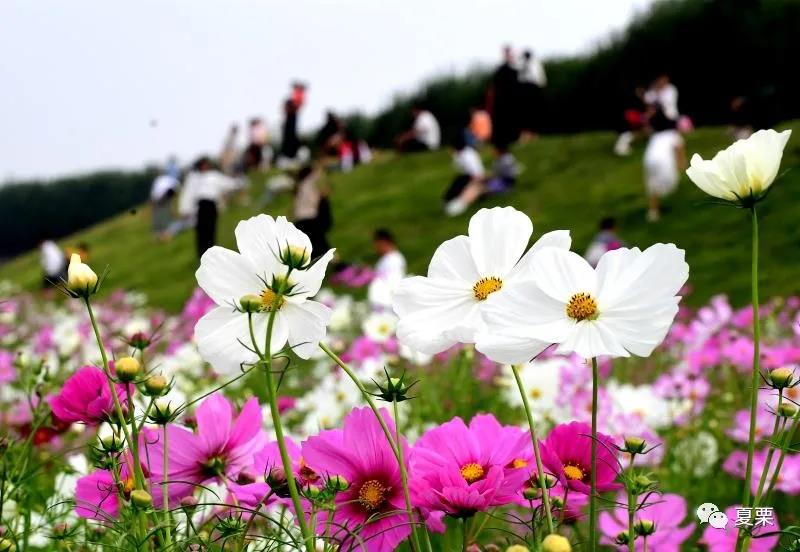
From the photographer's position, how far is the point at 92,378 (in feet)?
2.55

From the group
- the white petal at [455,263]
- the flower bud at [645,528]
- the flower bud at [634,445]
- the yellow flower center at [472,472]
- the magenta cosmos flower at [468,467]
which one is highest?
the white petal at [455,263]

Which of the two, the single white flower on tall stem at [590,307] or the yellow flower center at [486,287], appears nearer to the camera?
the single white flower on tall stem at [590,307]

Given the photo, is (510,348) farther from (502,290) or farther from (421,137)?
(421,137)

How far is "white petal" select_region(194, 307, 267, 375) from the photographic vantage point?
659 mm

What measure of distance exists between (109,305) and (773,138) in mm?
8792

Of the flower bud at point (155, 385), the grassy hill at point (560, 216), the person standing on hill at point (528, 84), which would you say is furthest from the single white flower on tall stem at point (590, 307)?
the person standing on hill at point (528, 84)

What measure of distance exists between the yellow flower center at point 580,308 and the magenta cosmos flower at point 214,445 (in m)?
0.29

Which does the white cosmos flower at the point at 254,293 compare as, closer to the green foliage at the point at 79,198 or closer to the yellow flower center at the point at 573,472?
the yellow flower center at the point at 573,472

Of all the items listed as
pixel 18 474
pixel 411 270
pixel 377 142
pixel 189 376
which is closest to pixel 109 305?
pixel 411 270

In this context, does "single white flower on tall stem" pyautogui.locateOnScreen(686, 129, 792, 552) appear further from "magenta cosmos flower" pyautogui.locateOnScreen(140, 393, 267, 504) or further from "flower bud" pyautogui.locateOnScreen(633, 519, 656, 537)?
"magenta cosmos flower" pyautogui.locateOnScreen(140, 393, 267, 504)

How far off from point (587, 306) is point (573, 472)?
Answer: 0.49ft

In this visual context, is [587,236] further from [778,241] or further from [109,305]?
[109,305]

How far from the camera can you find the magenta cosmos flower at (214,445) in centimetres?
75

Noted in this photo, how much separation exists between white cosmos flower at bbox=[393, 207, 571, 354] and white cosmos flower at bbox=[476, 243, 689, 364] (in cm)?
5
